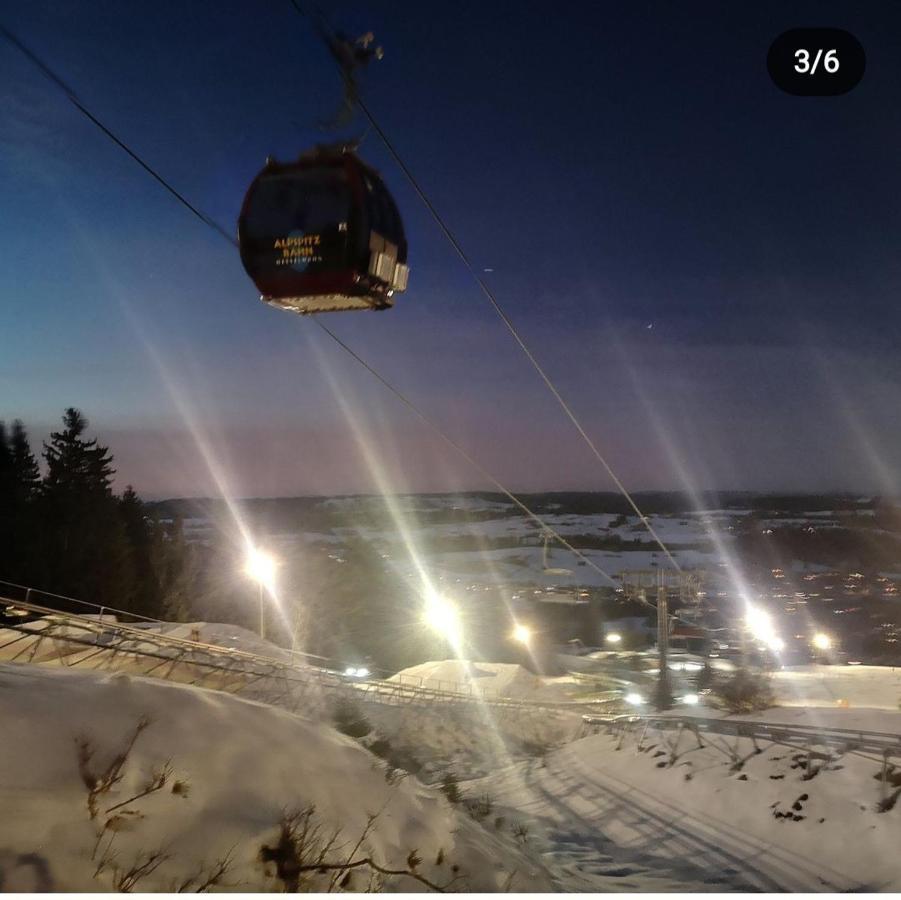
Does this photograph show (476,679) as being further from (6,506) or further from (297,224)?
(6,506)

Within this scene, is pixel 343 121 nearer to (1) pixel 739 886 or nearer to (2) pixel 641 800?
(1) pixel 739 886

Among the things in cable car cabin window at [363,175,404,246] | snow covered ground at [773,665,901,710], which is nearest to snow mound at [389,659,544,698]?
snow covered ground at [773,665,901,710]

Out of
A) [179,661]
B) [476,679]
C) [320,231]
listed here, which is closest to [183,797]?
[320,231]

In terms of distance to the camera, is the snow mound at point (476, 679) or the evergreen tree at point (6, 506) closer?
the snow mound at point (476, 679)

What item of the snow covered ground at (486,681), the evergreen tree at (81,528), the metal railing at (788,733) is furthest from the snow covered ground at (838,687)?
the evergreen tree at (81,528)

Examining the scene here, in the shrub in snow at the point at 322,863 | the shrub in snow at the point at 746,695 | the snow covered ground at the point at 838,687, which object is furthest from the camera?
the snow covered ground at the point at 838,687

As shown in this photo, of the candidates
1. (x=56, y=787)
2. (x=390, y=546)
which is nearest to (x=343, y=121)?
(x=56, y=787)

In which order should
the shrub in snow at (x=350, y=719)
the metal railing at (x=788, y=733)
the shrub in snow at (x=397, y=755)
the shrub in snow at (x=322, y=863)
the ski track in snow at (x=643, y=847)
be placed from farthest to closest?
the shrub in snow at (x=350, y=719) → the shrub in snow at (x=397, y=755) → the metal railing at (x=788, y=733) → the ski track in snow at (x=643, y=847) → the shrub in snow at (x=322, y=863)

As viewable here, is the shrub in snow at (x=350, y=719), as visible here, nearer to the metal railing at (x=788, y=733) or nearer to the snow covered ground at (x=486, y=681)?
the metal railing at (x=788, y=733)
